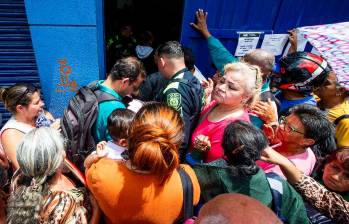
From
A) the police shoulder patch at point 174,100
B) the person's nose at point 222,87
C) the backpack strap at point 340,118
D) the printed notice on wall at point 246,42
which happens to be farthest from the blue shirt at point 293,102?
the printed notice on wall at point 246,42

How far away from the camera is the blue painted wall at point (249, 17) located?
10.5ft

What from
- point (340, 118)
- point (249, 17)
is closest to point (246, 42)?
point (249, 17)

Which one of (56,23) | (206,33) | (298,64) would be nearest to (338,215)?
(298,64)

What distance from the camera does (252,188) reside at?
1.60 meters

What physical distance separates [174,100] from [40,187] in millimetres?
1256

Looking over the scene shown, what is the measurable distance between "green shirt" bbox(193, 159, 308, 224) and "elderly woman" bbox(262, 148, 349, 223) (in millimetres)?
116

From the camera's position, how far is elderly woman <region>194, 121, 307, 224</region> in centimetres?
159

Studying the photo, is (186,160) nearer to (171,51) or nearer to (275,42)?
(171,51)

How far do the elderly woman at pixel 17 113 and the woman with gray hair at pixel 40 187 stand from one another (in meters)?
0.69

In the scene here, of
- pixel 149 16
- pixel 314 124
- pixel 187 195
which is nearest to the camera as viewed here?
pixel 187 195

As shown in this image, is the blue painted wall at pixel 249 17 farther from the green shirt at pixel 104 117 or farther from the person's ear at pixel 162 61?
the green shirt at pixel 104 117

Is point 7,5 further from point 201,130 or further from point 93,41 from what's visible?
point 201,130

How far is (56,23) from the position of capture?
2.62m

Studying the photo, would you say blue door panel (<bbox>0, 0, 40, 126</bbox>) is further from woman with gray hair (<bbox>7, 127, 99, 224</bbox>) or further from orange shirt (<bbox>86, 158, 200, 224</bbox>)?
orange shirt (<bbox>86, 158, 200, 224</bbox>)
